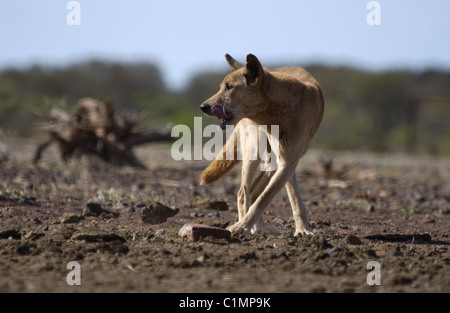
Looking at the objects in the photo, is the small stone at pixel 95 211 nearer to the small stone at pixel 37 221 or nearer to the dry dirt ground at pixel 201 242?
the dry dirt ground at pixel 201 242

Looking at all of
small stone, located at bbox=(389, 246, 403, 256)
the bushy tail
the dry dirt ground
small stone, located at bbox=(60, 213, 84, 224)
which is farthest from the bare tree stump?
small stone, located at bbox=(389, 246, 403, 256)

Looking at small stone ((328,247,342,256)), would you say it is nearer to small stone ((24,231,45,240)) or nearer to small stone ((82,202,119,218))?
small stone ((24,231,45,240))

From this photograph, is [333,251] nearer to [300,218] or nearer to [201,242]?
[201,242]

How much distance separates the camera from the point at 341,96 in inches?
1411

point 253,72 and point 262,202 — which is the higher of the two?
→ point 253,72

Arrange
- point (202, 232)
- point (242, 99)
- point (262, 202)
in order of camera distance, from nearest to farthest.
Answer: point (202, 232) → point (262, 202) → point (242, 99)

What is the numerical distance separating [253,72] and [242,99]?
244mm

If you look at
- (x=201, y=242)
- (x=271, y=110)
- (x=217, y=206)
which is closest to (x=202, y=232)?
(x=201, y=242)

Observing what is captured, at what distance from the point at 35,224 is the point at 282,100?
2.32 m

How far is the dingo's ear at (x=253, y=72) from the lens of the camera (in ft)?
17.6

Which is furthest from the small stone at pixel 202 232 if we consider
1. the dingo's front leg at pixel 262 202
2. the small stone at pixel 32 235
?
the small stone at pixel 32 235

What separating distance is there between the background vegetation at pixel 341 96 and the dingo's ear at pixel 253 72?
20.0 meters

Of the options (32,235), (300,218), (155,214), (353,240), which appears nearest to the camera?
(32,235)

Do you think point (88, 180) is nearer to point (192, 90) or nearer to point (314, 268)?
point (314, 268)
